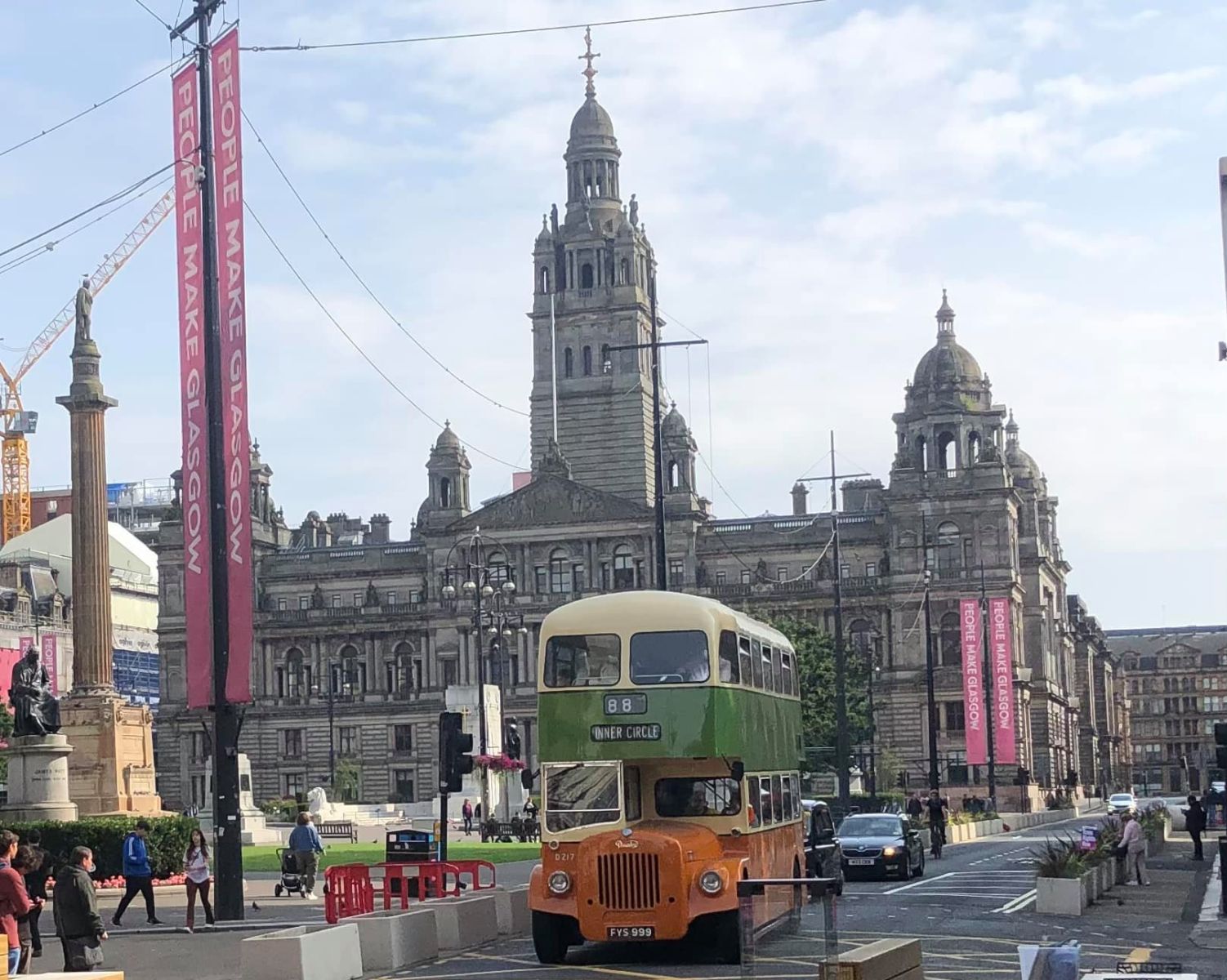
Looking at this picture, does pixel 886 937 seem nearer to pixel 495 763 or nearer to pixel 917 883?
pixel 917 883

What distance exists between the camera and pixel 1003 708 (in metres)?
102

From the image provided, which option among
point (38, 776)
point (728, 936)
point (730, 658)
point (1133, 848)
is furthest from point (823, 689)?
point (728, 936)

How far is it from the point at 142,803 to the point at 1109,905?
2449 centimetres

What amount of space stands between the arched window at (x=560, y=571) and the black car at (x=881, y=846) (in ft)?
270

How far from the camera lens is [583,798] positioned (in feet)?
79.4

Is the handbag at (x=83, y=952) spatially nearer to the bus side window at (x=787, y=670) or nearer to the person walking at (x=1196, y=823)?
the bus side window at (x=787, y=670)

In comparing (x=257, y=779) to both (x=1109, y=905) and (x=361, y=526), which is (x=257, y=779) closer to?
(x=361, y=526)

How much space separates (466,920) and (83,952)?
6.46m

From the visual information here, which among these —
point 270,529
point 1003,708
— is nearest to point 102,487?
point 1003,708

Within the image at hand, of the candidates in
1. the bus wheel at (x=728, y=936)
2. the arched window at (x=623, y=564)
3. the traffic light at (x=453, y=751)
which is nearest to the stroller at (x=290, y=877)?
the traffic light at (x=453, y=751)

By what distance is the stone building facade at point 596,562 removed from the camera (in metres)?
118

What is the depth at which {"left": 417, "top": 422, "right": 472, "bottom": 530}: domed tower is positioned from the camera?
12888cm

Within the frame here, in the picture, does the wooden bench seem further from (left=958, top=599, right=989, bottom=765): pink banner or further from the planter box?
the planter box

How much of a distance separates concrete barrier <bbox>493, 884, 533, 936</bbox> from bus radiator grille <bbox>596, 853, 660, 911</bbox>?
4.71m
